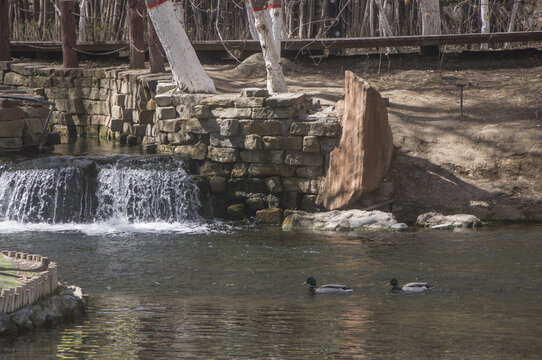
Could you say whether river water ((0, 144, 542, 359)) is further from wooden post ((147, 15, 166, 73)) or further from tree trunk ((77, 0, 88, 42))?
tree trunk ((77, 0, 88, 42))

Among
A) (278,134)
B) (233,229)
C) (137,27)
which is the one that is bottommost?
(233,229)

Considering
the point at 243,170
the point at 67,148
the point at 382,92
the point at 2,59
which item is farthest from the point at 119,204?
the point at 2,59

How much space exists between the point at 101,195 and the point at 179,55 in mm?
2663

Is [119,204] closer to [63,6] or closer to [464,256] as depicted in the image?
[464,256]

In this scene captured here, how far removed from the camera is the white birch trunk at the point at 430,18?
1797cm

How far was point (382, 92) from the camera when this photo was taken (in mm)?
15086

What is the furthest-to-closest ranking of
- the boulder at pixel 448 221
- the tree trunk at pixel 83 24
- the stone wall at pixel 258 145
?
the tree trunk at pixel 83 24, the stone wall at pixel 258 145, the boulder at pixel 448 221

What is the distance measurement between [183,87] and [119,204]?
2.28 metres

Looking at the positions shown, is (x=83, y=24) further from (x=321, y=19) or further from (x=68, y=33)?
(x=321, y=19)

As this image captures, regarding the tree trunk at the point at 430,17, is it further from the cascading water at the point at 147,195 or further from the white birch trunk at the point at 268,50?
the cascading water at the point at 147,195

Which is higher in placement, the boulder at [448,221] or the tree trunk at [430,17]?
the tree trunk at [430,17]

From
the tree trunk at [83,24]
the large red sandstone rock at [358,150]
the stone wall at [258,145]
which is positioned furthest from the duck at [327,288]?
the tree trunk at [83,24]

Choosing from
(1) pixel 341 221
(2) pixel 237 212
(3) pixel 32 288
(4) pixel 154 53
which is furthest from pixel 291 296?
(4) pixel 154 53

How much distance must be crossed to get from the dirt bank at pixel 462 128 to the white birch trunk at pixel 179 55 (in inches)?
50.5
